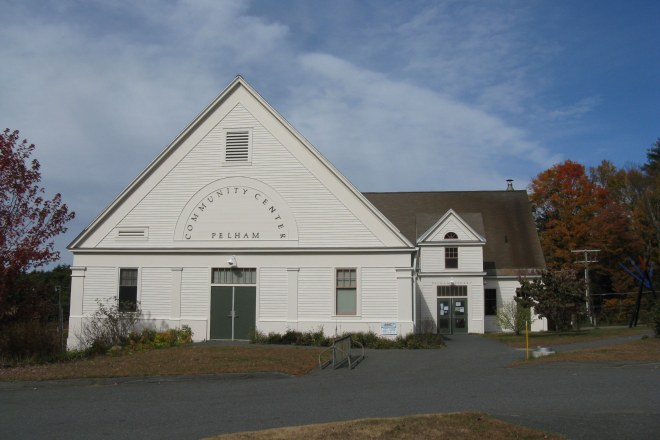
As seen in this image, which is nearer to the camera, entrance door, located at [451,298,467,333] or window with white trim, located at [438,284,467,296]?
entrance door, located at [451,298,467,333]

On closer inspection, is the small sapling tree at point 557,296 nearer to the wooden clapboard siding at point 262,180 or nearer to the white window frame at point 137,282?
the wooden clapboard siding at point 262,180

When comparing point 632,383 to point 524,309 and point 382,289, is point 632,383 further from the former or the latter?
point 524,309

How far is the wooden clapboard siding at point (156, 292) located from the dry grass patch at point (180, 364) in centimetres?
503

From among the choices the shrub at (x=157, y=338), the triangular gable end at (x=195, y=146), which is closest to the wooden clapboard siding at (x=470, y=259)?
the triangular gable end at (x=195, y=146)

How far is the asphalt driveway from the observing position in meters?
9.88

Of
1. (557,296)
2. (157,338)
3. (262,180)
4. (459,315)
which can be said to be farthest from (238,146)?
(459,315)

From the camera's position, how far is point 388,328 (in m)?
23.9

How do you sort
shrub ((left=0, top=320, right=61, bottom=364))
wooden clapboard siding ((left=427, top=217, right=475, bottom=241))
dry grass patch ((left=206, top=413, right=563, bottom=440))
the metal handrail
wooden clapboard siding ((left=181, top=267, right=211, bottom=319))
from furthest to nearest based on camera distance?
wooden clapboard siding ((left=427, top=217, right=475, bottom=241)), wooden clapboard siding ((left=181, top=267, right=211, bottom=319)), shrub ((left=0, top=320, right=61, bottom=364)), the metal handrail, dry grass patch ((left=206, top=413, right=563, bottom=440))

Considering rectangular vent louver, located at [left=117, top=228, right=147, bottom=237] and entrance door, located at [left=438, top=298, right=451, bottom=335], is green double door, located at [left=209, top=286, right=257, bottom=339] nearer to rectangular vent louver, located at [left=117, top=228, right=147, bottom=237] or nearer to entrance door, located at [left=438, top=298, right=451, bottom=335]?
rectangular vent louver, located at [left=117, top=228, right=147, bottom=237]

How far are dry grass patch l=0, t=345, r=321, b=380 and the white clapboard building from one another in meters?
4.59

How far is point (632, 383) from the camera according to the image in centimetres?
1323

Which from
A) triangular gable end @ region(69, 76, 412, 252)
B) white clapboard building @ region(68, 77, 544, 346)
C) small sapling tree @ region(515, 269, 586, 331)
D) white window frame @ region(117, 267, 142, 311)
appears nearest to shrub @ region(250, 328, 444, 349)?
white clapboard building @ region(68, 77, 544, 346)

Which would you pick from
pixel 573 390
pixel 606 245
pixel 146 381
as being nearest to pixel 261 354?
pixel 146 381

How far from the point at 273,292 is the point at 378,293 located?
4056 mm
